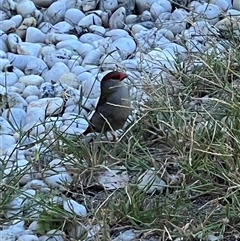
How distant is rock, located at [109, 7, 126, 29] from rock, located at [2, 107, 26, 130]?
3.08 feet

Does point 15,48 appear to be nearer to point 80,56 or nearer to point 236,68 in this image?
point 80,56

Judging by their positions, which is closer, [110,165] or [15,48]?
[110,165]

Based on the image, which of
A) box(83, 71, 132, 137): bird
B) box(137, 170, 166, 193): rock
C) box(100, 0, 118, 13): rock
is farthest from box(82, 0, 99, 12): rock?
box(137, 170, 166, 193): rock

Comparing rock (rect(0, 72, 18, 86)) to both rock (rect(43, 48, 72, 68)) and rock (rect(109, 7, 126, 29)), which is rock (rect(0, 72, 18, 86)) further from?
rock (rect(109, 7, 126, 29))

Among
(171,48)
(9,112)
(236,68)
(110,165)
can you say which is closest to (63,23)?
(171,48)

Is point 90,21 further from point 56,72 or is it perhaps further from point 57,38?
point 56,72

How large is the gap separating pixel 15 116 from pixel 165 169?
87 cm

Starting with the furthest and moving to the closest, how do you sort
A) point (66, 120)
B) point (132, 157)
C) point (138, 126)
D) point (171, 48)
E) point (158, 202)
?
point (171, 48) < point (66, 120) < point (138, 126) < point (132, 157) < point (158, 202)

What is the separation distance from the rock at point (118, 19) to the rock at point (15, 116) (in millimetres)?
940

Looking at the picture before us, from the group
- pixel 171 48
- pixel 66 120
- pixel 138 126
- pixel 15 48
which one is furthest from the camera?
pixel 15 48

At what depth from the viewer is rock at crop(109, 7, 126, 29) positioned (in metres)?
4.09

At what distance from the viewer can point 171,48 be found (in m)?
3.69

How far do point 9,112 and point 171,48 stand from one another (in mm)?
815

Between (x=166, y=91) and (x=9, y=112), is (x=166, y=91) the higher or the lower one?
→ the higher one
